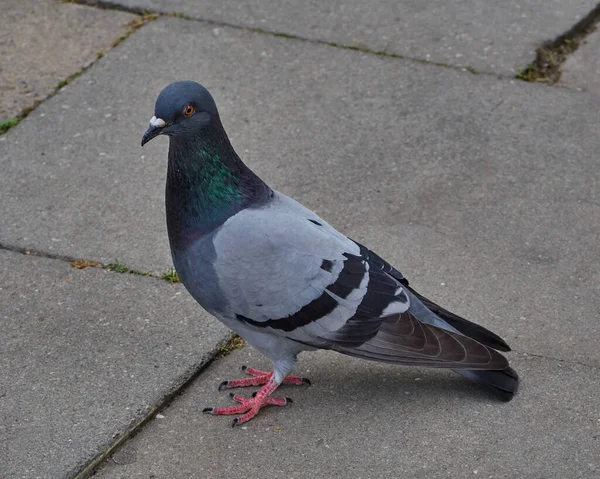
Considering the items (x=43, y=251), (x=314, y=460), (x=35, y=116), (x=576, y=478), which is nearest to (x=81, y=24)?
(x=35, y=116)

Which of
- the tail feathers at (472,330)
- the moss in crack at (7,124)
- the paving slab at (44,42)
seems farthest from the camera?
the paving slab at (44,42)

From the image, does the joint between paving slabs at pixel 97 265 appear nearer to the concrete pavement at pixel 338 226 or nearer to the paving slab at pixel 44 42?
the concrete pavement at pixel 338 226

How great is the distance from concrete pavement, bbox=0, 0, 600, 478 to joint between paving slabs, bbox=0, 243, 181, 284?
24 millimetres

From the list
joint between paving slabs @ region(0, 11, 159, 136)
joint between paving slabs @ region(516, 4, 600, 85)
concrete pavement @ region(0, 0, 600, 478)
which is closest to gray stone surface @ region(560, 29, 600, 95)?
joint between paving slabs @ region(516, 4, 600, 85)

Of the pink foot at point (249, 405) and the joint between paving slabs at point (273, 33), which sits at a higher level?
the joint between paving slabs at point (273, 33)

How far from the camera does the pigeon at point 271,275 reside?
364 cm

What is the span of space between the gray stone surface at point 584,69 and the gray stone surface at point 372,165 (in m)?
0.13

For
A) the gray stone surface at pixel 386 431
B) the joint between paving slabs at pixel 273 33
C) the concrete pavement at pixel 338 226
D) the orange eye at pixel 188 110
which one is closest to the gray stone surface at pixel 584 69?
the concrete pavement at pixel 338 226

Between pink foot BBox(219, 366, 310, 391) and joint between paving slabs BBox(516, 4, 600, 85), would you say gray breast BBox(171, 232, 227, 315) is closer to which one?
pink foot BBox(219, 366, 310, 391)

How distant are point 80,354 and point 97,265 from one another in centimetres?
64

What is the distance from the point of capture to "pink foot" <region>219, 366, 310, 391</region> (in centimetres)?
398

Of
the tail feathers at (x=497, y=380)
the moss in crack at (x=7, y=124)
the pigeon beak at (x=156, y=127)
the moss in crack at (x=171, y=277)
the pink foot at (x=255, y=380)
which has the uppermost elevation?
the pigeon beak at (x=156, y=127)

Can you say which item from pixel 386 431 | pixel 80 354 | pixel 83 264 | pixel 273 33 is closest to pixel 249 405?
pixel 386 431

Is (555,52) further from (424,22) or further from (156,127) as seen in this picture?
(156,127)
